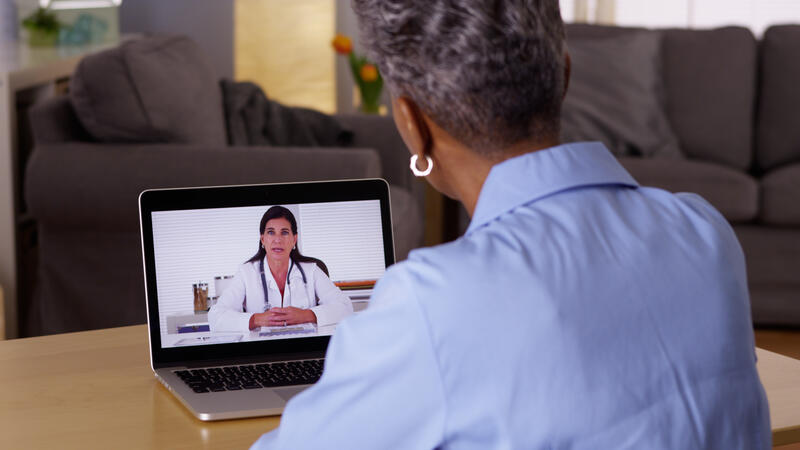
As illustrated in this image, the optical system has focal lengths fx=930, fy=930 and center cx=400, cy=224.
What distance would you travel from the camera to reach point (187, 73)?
8.96ft

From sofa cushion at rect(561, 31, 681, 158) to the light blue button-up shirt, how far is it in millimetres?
2658

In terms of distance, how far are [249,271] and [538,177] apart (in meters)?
0.52

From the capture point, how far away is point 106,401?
0.98 meters

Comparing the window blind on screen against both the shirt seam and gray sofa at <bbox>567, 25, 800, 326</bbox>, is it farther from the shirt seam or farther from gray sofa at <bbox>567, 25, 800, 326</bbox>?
gray sofa at <bbox>567, 25, 800, 326</bbox>

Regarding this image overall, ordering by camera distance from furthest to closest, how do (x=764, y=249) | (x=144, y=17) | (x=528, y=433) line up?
1. (x=144, y=17)
2. (x=764, y=249)
3. (x=528, y=433)

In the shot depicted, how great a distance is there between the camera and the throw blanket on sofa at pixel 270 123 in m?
2.95

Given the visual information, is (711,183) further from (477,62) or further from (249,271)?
(477,62)

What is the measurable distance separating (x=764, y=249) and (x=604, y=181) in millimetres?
2539

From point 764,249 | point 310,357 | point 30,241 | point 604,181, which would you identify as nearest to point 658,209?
point 604,181

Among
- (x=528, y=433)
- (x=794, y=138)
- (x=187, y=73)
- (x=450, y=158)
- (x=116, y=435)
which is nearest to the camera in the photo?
(x=528, y=433)

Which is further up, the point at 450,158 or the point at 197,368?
the point at 450,158

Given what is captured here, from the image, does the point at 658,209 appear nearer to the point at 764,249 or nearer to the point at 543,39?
the point at 543,39

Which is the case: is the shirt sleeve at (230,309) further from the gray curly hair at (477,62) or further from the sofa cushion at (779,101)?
the sofa cushion at (779,101)

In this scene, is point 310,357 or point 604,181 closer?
point 604,181
